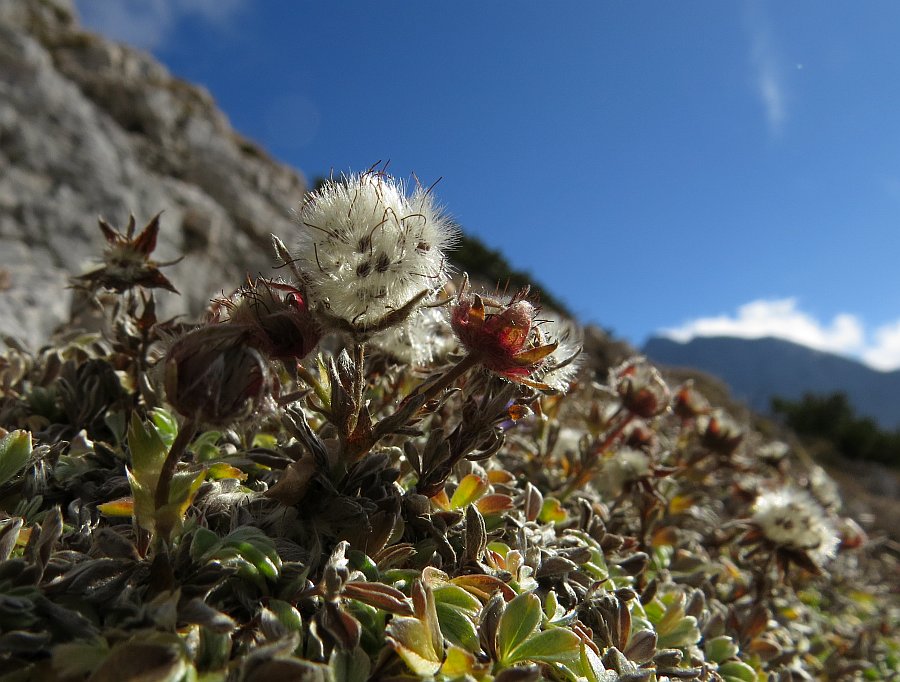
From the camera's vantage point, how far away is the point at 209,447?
190 cm

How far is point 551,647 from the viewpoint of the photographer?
1272mm

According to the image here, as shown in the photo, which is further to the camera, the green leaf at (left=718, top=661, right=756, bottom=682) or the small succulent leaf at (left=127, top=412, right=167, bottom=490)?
the green leaf at (left=718, top=661, right=756, bottom=682)

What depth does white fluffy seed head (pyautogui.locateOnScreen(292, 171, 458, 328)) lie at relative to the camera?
1.26 m

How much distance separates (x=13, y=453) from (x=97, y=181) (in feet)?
26.0

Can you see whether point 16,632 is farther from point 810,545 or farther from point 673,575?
point 810,545

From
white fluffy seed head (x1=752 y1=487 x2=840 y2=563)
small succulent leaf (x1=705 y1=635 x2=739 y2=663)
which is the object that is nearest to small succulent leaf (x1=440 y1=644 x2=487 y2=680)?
small succulent leaf (x1=705 y1=635 x2=739 y2=663)

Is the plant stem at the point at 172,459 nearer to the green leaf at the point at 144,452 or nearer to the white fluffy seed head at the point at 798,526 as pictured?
the green leaf at the point at 144,452

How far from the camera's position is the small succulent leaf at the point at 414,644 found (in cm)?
111

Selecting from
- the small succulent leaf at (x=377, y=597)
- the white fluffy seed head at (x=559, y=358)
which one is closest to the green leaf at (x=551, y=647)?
the small succulent leaf at (x=377, y=597)

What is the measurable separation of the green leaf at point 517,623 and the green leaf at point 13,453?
49.8 inches

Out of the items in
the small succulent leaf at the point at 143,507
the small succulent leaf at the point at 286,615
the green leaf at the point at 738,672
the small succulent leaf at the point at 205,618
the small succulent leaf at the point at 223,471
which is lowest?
the small succulent leaf at the point at 205,618

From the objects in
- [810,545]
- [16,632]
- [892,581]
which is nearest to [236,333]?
[16,632]

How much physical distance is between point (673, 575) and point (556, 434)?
772 millimetres

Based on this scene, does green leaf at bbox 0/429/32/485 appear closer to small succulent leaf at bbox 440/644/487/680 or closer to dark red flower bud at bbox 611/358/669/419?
small succulent leaf at bbox 440/644/487/680
